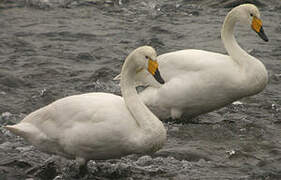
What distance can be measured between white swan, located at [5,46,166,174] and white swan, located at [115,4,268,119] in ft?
4.61

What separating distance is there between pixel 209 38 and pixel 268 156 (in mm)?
5942

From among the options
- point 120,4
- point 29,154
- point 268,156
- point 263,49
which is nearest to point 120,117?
point 29,154

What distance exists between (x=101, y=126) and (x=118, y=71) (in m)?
4.77

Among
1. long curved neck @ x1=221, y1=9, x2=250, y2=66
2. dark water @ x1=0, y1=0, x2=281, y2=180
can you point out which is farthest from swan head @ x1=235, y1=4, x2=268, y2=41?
dark water @ x1=0, y1=0, x2=281, y2=180

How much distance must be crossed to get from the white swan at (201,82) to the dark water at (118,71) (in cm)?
33

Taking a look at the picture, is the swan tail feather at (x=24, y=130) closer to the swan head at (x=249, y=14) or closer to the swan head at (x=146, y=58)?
the swan head at (x=146, y=58)

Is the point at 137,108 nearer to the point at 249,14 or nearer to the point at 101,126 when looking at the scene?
the point at 101,126

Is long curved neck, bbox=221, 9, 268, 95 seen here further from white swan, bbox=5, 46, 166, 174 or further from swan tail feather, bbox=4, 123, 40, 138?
swan tail feather, bbox=4, 123, 40, 138

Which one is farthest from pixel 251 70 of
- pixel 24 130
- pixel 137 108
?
pixel 24 130

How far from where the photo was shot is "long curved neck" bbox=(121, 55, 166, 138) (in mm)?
6988

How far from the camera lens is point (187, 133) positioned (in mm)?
8977

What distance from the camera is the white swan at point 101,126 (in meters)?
6.92

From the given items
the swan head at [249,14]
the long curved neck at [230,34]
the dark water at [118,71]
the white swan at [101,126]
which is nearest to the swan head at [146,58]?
the white swan at [101,126]

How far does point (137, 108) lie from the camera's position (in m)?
7.16
